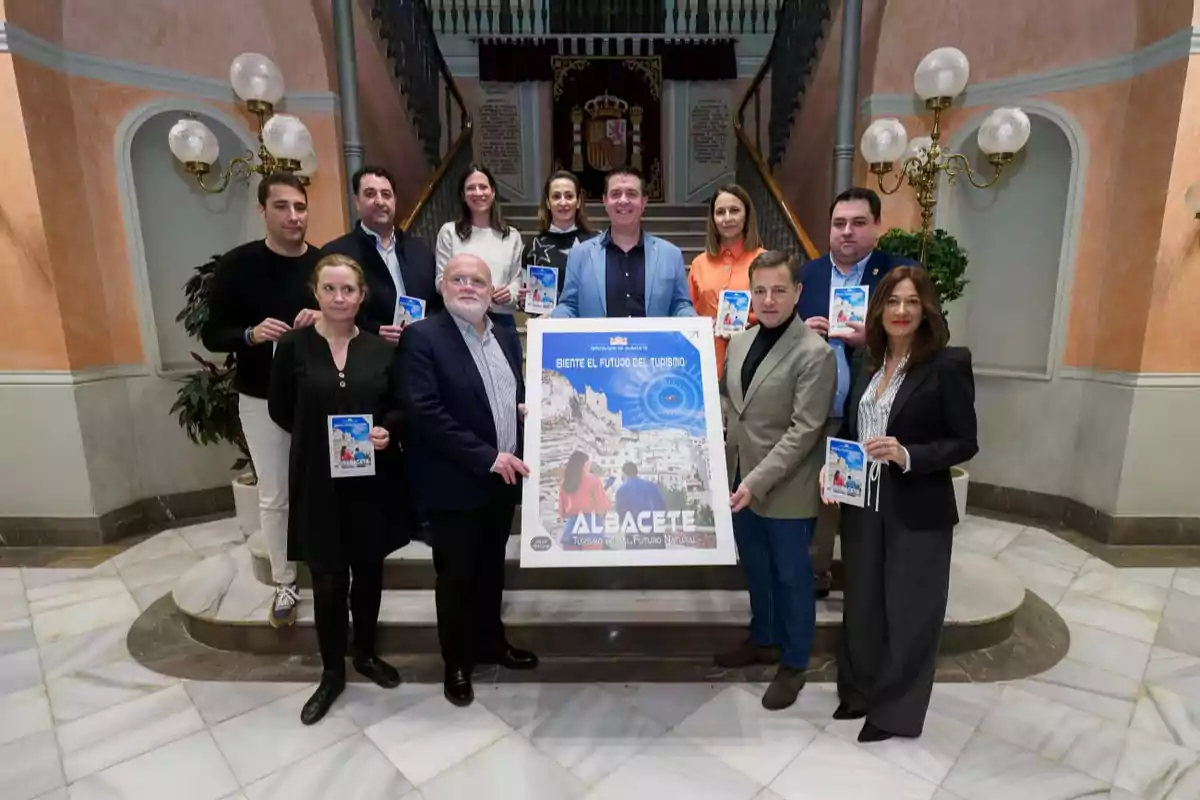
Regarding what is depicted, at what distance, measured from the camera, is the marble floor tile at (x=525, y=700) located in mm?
2410

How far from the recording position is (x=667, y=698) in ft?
8.30

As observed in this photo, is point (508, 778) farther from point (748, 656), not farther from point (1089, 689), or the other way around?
point (1089, 689)

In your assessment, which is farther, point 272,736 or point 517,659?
point 517,659

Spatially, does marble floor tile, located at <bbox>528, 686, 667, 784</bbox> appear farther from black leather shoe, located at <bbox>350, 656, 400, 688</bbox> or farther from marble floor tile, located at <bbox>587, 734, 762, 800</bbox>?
black leather shoe, located at <bbox>350, 656, 400, 688</bbox>

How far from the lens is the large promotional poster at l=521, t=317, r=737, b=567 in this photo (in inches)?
82.0

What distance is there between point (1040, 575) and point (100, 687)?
15.6ft

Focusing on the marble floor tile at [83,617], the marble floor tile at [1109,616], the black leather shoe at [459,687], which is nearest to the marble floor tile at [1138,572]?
the marble floor tile at [1109,616]

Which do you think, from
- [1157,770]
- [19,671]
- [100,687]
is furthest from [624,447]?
[19,671]

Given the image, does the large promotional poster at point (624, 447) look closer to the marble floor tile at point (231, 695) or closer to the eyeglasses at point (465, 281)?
the eyeglasses at point (465, 281)

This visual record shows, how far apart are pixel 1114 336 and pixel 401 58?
19.9ft

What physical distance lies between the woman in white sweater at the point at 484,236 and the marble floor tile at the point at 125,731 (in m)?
2.07

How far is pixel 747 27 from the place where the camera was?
8852 millimetres

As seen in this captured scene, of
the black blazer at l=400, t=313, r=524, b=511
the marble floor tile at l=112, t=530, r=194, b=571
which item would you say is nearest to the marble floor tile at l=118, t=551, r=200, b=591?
the marble floor tile at l=112, t=530, r=194, b=571

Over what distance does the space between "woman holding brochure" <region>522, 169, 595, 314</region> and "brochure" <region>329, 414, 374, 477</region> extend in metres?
1.20
